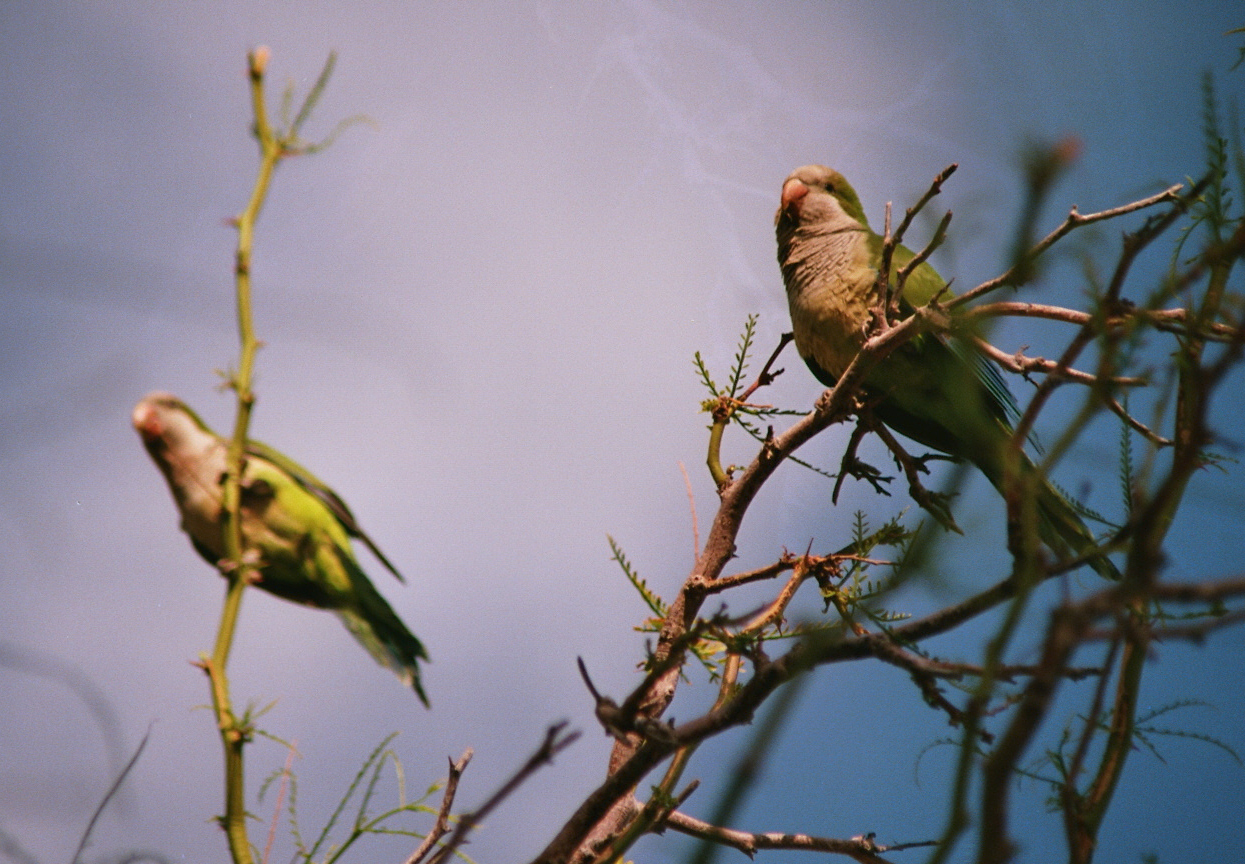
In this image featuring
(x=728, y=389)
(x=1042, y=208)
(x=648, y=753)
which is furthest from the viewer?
(x=728, y=389)

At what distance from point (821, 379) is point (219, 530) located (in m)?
1.41

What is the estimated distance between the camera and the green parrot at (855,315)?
1.43 meters

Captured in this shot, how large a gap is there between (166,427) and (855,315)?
1244 millimetres

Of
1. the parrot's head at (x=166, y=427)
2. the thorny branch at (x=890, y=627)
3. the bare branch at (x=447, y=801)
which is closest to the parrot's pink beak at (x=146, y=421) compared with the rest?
the parrot's head at (x=166, y=427)

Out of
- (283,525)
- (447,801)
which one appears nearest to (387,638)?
(283,525)

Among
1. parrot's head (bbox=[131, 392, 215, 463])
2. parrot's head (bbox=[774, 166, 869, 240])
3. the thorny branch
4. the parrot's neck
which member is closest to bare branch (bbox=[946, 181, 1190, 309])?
the thorny branch

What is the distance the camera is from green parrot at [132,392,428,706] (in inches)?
19.3

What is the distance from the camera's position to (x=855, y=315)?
154cm

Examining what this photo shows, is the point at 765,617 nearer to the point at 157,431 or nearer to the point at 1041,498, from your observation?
the point at 1041,498

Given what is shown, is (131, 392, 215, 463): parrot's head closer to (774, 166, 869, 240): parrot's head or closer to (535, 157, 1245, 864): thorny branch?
(535, 157, 1245, 864): thorny branch

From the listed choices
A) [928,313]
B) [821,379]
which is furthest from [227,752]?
[821,379]

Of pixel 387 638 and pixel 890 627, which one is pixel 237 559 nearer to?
pixel 387 638

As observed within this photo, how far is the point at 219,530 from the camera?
1.61 feet

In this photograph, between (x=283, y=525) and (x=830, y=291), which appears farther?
(x=830, y=291)
